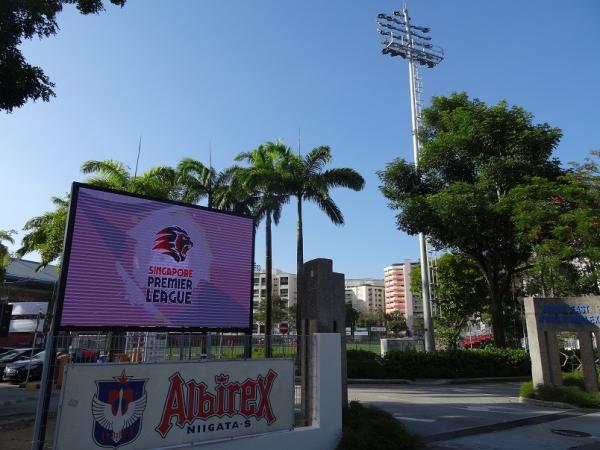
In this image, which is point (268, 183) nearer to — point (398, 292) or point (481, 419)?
point (481, 419)

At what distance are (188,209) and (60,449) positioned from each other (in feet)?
14.7

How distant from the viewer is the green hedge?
73.5 feet

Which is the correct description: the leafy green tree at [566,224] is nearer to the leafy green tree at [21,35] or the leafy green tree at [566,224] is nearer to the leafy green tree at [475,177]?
the leafy green tree at [475,177]

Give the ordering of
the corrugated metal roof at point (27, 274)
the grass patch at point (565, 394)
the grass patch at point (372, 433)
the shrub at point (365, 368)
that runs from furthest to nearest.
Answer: the corrugated metal roof at point (27, 274) → the shrub at point (365, 368) → the grass patch at point (565, 394) → the grass patch at point (372, 433)

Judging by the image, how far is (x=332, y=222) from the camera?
26.5m

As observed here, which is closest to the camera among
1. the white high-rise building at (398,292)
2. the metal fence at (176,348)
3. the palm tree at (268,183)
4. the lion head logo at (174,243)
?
the metal fence at (176,348)

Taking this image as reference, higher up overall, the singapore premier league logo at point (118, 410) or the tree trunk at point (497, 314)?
the tree trunk at point (497, 314)

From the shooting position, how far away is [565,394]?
1430 centimetres

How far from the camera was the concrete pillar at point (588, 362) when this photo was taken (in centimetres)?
1482

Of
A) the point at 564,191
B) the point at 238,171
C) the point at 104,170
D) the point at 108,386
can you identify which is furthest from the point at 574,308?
the point at 104,170

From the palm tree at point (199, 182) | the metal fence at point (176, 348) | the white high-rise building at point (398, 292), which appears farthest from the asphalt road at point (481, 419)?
the white high-rise building at point (398, 292)

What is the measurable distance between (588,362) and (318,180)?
15.3 m

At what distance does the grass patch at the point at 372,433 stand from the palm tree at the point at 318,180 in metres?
17.2

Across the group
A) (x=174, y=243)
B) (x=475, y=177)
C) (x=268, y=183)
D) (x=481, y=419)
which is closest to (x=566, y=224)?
(x=475, y=177)
